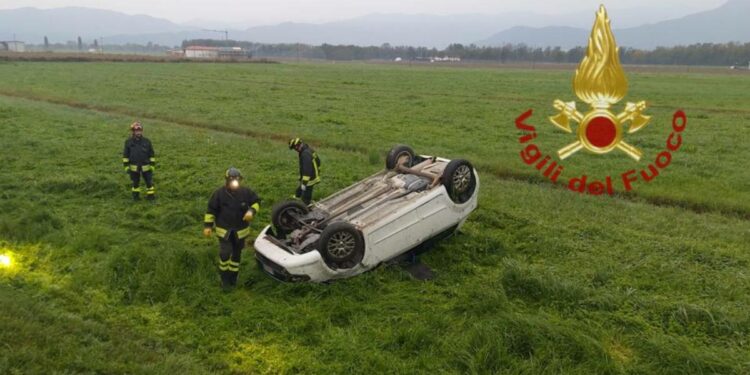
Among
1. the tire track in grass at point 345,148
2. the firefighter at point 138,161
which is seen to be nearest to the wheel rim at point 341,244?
the firefighter at point 138,161

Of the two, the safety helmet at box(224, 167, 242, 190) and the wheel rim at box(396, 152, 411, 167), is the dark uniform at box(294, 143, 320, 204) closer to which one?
the wheel rim at box(396, 152, 411, 167)

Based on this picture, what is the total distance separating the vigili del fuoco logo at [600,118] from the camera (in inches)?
400

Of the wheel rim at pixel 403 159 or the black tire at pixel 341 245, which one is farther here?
the wheel rim at pixel 403 159

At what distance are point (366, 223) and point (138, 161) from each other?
565 cm

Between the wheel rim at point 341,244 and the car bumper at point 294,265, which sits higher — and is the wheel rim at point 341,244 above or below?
above

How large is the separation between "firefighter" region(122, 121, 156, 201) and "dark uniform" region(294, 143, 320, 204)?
301 cm

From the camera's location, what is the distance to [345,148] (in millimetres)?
16031

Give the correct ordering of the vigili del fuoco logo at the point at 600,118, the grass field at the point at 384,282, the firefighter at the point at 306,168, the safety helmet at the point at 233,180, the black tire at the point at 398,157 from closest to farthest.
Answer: the grass field at the point at 384,282
the safety helmet at the point at 233,180
the black tire at the point at 398,157
the firefighter at the point at 306,168
the vigili del fuoco logo at the point at 600,118

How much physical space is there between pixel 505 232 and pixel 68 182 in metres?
8.66

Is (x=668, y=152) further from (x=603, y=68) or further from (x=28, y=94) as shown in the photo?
(x=28, y=94)

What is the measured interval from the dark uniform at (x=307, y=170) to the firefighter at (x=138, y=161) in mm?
3010

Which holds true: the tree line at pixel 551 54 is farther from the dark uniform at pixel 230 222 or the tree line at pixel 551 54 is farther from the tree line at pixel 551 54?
the dark uniform at pixel 230 222

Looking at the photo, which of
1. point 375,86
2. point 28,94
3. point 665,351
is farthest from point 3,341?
point 375,86

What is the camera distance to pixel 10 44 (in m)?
111
